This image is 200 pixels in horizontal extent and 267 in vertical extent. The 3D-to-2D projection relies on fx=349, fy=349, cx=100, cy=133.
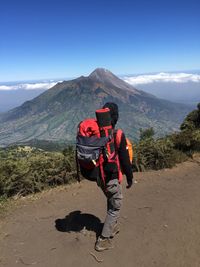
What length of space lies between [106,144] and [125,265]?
5.76ft

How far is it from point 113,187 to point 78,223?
5.47 feet

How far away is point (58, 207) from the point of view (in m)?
7.59

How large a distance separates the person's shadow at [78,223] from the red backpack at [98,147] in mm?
1451

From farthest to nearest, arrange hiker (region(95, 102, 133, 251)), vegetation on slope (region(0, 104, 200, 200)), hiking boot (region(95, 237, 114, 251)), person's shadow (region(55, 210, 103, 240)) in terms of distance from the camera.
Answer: vegetation on slope (region(0, 104, 200, 200)) < person's shadow (region(55, 210, 103, 240)) < hiking boot (region(95, 237, 114, 251)) < hiker (region(95, 102, 133, 251))

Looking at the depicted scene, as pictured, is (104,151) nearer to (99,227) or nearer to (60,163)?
(99,227)

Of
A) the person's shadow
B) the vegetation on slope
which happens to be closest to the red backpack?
the person's shadow

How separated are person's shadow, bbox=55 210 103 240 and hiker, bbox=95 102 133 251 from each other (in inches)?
19.2

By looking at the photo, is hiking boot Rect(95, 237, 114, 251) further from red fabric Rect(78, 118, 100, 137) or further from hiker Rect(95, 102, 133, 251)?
→ red fabric Rect(78, 118, 100, 137)

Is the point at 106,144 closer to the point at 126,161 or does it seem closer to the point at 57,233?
the point at 126,161

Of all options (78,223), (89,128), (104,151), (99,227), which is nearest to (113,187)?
Answer: (104,151)

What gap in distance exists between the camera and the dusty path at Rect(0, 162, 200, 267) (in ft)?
17.3

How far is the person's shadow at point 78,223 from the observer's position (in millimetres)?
6273

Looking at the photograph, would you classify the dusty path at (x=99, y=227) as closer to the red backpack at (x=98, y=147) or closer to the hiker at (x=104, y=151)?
the hiker at (x=104, y=151)

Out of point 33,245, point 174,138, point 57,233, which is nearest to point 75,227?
point 57,233
